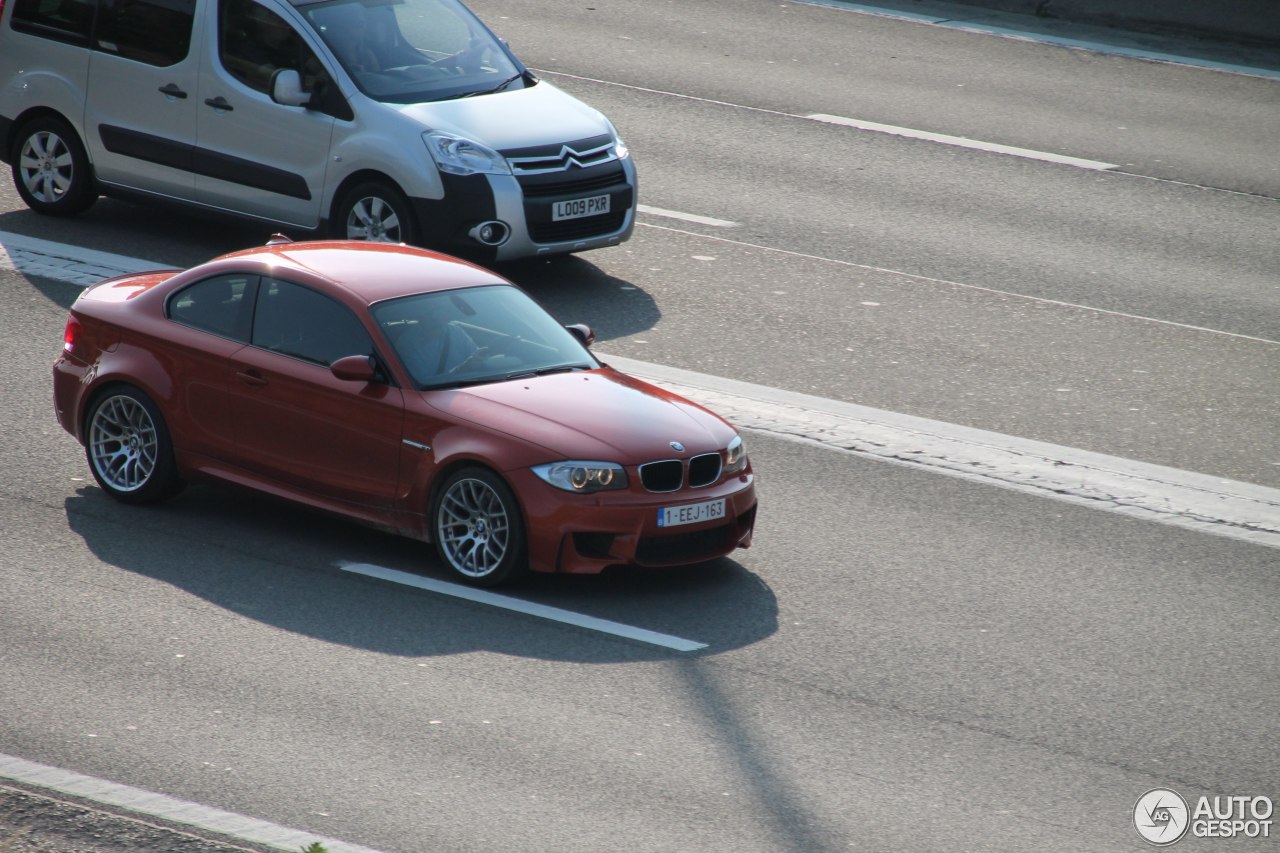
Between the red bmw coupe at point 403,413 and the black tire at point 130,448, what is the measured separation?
0.01 metres

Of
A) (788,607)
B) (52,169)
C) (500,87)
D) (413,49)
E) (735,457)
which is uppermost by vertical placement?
(413,49)

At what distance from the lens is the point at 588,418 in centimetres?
864

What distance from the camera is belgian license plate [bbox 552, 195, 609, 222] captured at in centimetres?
1324

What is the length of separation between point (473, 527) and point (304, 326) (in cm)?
146

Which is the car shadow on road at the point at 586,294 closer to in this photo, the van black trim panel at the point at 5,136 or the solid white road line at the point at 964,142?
the van black trim panel at the point at 5,136

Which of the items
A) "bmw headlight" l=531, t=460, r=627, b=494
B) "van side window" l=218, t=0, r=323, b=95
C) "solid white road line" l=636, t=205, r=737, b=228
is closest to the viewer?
"bmw headlight" l=531, t=460, r=627, b=494

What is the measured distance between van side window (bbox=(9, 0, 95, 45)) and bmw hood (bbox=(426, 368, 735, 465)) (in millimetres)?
7198

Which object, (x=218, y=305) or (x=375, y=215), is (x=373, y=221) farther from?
Answer: (x=218, y=305)

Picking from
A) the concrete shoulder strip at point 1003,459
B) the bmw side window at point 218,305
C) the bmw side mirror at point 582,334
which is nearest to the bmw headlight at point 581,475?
the bmw side mirror at point 582,334

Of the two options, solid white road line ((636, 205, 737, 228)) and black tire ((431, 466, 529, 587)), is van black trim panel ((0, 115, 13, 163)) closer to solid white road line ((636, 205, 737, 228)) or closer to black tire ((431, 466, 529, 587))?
solid white road line ((636, 205, 737, 228))

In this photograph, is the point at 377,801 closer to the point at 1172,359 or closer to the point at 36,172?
the point at 1172,359

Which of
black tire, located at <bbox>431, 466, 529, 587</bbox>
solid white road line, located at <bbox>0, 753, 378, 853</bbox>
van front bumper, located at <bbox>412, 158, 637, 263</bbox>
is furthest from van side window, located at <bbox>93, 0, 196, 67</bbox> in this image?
solid white road line, located at <bbox>0, 753, 378, 853</bbox>

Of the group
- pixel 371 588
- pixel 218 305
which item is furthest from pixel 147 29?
pixel 371 588

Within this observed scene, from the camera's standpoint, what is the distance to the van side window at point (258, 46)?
1359 cm
